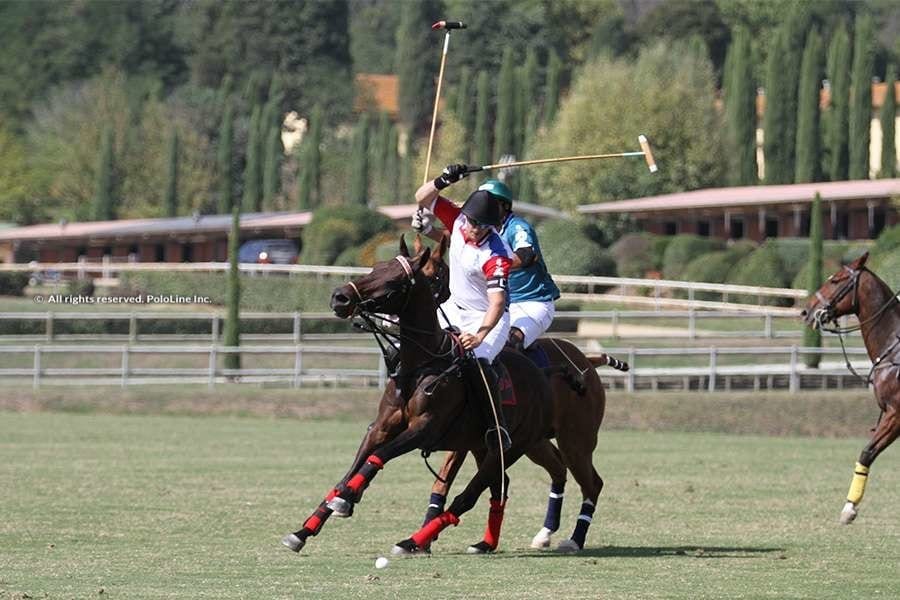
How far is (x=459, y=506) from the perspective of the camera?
1186cm

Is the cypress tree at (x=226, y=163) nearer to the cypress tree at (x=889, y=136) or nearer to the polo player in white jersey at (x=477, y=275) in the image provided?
the cypress tree at (x=889, y=136)

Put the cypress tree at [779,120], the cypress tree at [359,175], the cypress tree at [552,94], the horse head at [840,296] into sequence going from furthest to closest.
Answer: the cypress tree at [359,175], the cypress tree at [552,94], the cypress tree at [779,120], the horse head at [840,296]

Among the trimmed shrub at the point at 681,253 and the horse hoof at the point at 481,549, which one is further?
the trimmed shrub at the point at 681,253

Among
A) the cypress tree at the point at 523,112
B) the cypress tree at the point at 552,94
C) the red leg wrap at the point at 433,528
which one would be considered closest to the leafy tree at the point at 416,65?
the cypress tree at the point at 552,94

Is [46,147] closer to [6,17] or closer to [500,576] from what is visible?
[6,17]

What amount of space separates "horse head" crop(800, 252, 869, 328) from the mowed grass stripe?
1808mm

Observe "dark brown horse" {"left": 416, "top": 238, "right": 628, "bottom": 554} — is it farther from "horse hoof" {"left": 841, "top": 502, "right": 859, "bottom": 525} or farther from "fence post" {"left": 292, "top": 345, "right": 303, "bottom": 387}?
"fence post" {"left": 292, "top": 345, "right": 303, "bottom": 387}

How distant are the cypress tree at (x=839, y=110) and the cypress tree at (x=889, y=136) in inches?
69.6

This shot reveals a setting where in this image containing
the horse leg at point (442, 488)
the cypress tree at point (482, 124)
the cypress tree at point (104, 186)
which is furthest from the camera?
the cypress tree at point (104, 186)

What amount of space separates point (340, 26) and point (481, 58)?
13.9 meters

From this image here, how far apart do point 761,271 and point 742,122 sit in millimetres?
29428

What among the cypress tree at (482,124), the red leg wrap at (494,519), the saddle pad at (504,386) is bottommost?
the red leg wrap at (494,519)

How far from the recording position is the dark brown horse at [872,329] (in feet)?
50.6

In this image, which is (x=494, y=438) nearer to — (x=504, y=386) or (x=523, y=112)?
(x=504, y=386)
